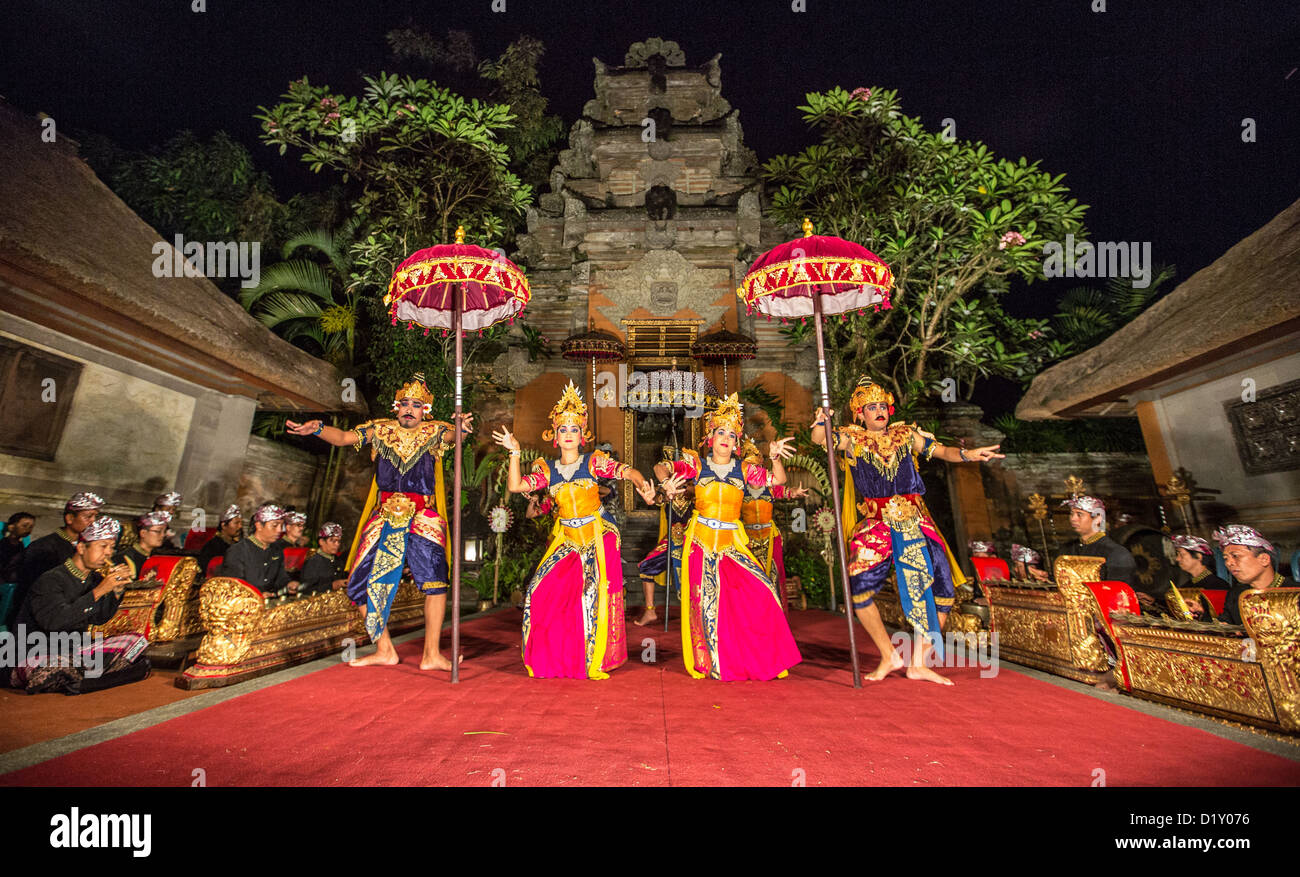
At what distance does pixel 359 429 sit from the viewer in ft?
15.4

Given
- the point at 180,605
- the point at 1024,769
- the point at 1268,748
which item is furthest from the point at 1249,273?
the point at 180,605

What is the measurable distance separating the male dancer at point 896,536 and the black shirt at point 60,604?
5641 mm

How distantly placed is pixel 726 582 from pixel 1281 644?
10.1 feet

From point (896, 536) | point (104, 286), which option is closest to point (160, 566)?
point (104, 286)

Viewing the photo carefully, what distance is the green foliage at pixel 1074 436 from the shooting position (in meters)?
10.8

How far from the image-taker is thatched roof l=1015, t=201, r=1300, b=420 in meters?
5.56

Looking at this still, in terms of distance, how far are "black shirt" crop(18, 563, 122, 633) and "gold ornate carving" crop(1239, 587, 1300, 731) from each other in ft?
24.7

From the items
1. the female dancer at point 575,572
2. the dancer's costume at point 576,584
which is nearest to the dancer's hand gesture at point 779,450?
the female dancer at point 575,572

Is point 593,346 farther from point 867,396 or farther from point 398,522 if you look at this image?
point 867,396

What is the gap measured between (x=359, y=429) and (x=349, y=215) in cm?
1172

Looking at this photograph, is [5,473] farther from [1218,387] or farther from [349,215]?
[1218,387]

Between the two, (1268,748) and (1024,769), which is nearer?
(1024,769)

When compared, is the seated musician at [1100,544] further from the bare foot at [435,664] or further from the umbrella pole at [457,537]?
the bare foot at [435,664]

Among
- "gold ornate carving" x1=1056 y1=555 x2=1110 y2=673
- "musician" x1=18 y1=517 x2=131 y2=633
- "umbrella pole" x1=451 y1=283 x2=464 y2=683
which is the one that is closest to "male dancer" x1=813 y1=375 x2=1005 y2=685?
"gold ornate carving" x1=1056 y1=555 x2=1110 y2=673
